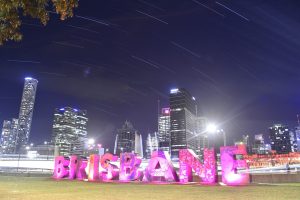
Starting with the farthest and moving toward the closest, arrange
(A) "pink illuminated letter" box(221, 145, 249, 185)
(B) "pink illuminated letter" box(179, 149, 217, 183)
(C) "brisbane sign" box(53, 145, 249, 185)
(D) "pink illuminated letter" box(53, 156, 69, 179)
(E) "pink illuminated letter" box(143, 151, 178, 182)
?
1. (D) "pink illuminated letter" box(53, 156, 69, 179)
2. (E) "pink illuminated letter" box(143, 151, 178, 182)
3. (B) "pink illuminated letter" box(179, 149, 217, 183)
4. (C) "brisbane sign" box(53, 145, 249, 185)
5. (A) "pink illuminated letter" box(221, 145, 249, 185)

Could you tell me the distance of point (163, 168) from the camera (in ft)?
93.0

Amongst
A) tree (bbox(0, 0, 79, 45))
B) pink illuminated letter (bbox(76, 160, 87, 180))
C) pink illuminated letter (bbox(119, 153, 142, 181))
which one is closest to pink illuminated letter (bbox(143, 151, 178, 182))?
pink illuminated letter (bbox(119, 153, 142, 181))

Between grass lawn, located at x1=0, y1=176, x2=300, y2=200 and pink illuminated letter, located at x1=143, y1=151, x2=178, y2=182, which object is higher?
pink illuminated letter, located at x1=143, y1=151, x2=178, y2=182

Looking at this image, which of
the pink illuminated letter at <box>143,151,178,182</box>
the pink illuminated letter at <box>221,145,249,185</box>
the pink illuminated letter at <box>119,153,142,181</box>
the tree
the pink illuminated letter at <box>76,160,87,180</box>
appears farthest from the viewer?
the pink illuminated letter at <box>76,160,87,180</box>

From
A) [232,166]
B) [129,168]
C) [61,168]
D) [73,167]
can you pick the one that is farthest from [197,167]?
[61,168]

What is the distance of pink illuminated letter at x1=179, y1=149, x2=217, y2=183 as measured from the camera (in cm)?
2575

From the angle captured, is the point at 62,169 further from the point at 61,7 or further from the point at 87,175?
the point at 61,7

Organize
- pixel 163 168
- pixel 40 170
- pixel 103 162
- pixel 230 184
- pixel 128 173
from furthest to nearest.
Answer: pixel 40 170, pixel 103 162, pixel 128 173, pixel 163 168, pixel 230 184

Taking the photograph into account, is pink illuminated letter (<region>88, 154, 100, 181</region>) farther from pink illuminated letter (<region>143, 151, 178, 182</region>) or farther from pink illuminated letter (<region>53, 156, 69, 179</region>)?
pink illuminated letter (<region>143, 151, 178, 182</region>)

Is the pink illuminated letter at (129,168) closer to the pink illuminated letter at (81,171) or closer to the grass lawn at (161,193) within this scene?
the pink illuminated letter at (81,171)

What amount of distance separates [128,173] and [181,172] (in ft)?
21.6

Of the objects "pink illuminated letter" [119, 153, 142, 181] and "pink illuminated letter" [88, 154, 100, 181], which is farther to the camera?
"pink illuminated letter" [88, 154, 100, 181]

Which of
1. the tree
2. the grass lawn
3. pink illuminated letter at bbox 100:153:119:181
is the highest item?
the tree

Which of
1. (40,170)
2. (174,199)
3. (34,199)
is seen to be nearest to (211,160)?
(174,199)
